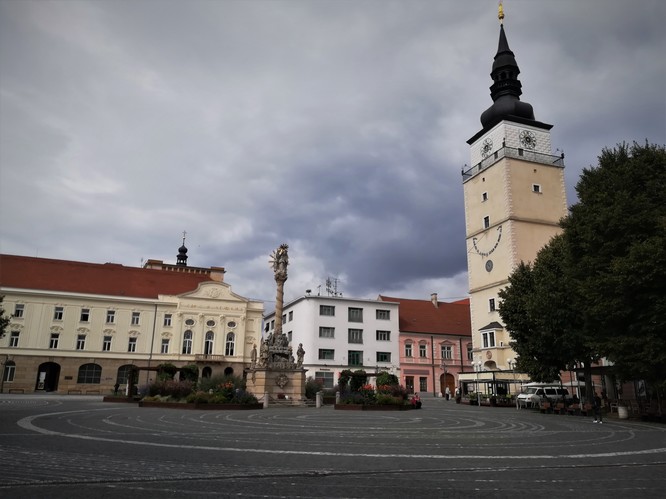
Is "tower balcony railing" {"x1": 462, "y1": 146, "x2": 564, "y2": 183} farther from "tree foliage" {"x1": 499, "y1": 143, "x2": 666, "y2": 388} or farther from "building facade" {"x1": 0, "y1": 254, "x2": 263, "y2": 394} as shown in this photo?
"building facade" {"x1": 0, "y1": 254, "x2": 263, "y2": 394}

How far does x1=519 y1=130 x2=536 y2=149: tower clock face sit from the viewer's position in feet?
191

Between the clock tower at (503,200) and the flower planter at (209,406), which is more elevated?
the clock tower at (503,200)

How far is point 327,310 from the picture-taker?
66125 millimetres

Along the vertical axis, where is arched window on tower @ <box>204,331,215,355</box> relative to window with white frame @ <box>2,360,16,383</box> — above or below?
above

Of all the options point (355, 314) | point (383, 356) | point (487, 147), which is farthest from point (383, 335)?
point (487, 147)

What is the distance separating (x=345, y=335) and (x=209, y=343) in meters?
16.9

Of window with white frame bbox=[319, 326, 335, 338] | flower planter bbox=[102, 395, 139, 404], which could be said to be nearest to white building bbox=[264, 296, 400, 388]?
window with white frame bbox=[319, 326, 335, 338]

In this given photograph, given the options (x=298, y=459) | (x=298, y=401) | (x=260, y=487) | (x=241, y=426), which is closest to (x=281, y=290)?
(x=298, y=401)

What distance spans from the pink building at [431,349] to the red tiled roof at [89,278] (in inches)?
1121

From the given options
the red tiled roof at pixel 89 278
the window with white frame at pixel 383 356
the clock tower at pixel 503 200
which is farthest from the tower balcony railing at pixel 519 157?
the red tiled roof at pixel 89 278

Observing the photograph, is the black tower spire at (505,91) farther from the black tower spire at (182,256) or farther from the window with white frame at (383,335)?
the black tower spire at (182,256)

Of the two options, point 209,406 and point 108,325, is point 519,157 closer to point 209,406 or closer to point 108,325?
point 209,406

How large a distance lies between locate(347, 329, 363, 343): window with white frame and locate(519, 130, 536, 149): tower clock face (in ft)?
97.8

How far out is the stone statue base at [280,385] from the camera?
34.5 metres
